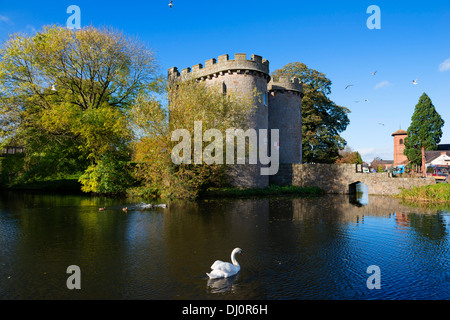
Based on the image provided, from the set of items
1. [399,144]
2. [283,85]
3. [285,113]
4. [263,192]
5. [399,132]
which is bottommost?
[263,192]

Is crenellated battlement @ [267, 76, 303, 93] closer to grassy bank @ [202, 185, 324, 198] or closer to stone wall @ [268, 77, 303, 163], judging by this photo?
stone wall @ [268, 77, 303, 163]

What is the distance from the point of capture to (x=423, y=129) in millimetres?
49375

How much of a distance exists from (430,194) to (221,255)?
2203 cm

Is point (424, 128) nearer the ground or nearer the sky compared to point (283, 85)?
nearer the ground

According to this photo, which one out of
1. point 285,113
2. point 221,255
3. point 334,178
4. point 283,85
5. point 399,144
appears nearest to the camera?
point 221,255

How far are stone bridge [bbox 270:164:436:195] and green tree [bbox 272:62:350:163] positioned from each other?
294 inches

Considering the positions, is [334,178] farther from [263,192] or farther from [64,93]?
[64,93]

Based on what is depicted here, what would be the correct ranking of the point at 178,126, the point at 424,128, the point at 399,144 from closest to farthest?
the point at 178,126, the point at 424,128, the point at 399,144

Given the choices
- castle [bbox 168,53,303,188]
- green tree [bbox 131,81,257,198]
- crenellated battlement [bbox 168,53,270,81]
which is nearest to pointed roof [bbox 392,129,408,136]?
castle [bbox 168,53,303,188]

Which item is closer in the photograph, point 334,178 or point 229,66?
point 229,66

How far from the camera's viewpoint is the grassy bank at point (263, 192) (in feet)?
83.8

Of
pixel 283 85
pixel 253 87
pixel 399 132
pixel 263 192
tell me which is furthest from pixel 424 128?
pixel 399 132

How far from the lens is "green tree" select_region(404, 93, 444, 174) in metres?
49.0

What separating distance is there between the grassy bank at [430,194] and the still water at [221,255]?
919cm
